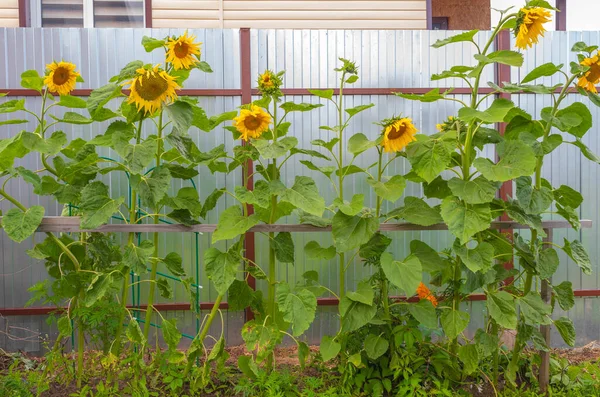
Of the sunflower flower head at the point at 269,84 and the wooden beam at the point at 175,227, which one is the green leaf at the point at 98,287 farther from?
the sunflower flower head at the point at 269,84

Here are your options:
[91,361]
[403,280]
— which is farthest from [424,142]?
[91,361]

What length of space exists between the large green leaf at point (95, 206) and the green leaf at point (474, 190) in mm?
1528

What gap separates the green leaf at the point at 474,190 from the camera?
2.66 metres

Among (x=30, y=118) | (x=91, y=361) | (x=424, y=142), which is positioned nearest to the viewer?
(x=424, y=142)

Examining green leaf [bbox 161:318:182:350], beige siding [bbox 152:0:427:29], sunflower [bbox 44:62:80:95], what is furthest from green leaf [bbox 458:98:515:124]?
beige siding [bbox 152:0:427:29]

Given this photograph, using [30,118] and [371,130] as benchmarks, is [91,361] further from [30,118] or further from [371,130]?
[371,130]

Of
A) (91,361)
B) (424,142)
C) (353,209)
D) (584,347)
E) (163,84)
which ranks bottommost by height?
(584,347)

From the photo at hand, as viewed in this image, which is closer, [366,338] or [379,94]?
[366,338]

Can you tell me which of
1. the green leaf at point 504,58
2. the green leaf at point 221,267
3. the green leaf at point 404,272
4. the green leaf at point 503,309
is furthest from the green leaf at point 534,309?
the green leaf at point 221,267

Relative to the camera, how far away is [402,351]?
297 cm

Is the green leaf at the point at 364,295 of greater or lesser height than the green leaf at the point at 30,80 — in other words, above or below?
below

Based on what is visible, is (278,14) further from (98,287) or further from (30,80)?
(98,287)

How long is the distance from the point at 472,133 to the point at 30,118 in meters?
2.84

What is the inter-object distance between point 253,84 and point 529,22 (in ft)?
6.29
